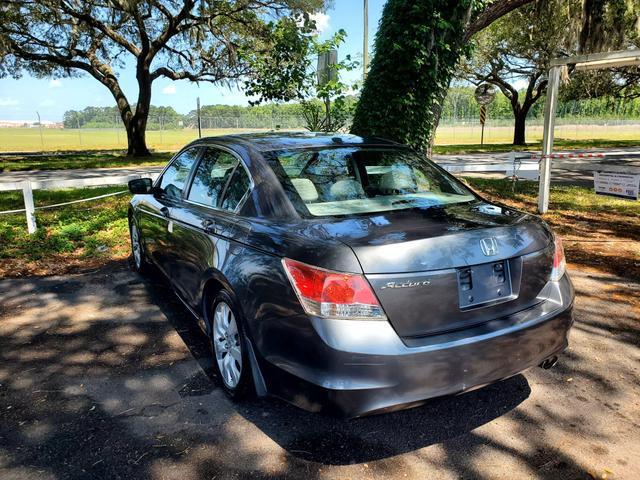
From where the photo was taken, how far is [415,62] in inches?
313

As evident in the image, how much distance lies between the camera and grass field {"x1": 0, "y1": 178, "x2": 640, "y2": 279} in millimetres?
6363

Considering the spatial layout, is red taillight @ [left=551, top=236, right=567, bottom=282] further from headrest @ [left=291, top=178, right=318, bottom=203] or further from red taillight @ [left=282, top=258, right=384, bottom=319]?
headrest @ [left=291, top=178, right=318, bottom=203]

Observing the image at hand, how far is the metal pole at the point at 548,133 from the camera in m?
8.48

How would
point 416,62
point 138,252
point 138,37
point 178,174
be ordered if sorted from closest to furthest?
point 178,174 → point 138,252 → point 416,62 → point 138,37

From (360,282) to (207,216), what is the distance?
1.54 metres

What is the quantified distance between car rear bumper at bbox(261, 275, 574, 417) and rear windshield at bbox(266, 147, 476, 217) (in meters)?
0.83

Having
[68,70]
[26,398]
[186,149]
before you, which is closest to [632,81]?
[68,70]

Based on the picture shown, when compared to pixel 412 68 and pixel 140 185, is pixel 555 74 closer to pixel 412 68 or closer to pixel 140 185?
pixel 412 68

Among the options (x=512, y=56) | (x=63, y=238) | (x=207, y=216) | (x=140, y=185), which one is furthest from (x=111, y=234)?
(x=512, y=56)

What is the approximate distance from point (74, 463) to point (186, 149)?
8.92 ft

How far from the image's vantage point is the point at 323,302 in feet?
7.83

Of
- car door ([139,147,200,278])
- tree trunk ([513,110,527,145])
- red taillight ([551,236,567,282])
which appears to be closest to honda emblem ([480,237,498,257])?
red taillight ([551,236,567,282])

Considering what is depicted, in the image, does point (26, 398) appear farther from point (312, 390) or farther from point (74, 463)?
point (312, 390)

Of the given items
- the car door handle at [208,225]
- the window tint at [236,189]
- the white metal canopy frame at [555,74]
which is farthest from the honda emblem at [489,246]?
the white metal canopy frame at [555,74]
